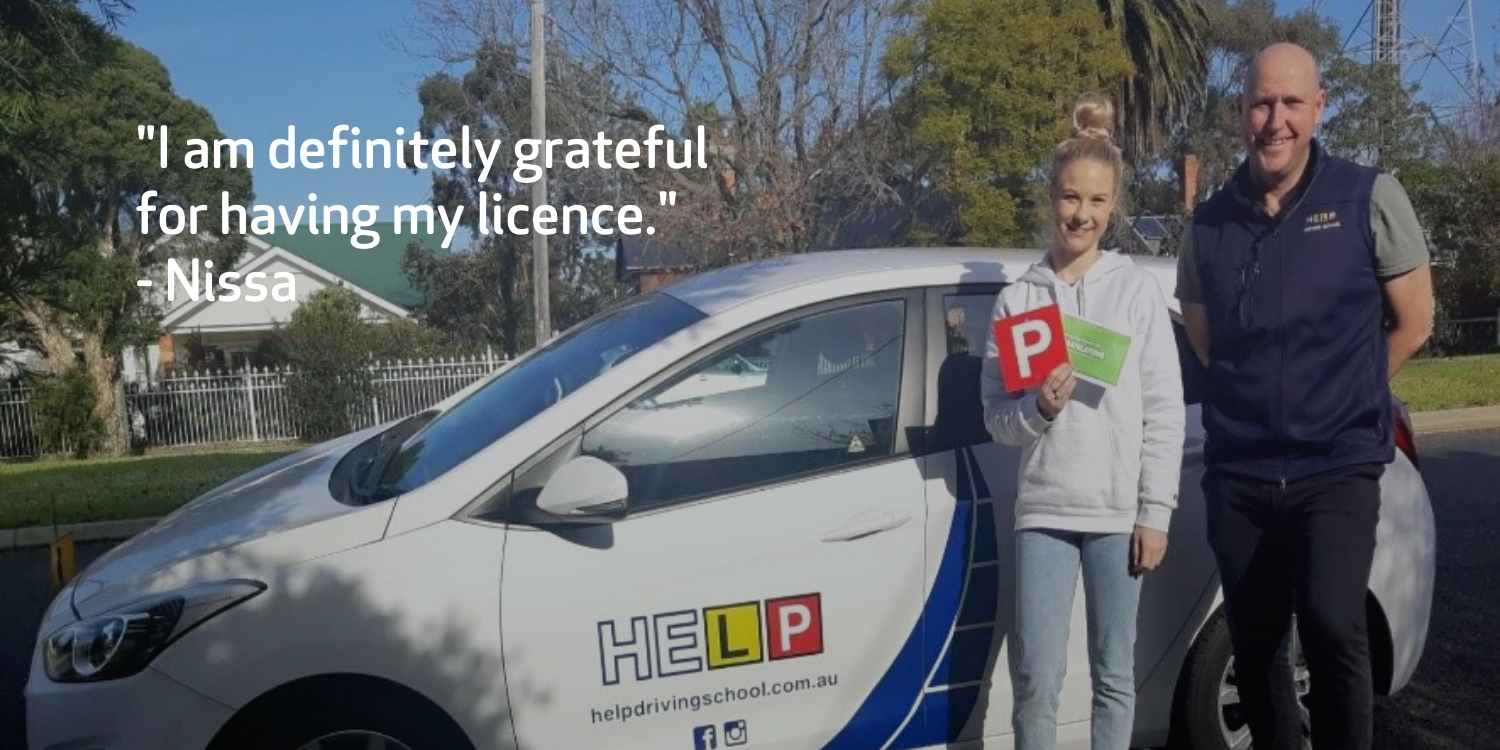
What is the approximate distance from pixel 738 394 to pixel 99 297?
21554mm

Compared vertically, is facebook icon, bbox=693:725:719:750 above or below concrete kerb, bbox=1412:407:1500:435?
above

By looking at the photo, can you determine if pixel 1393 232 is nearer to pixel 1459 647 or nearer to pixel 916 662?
pixel 916 662

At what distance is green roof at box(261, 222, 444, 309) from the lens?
36688 mm

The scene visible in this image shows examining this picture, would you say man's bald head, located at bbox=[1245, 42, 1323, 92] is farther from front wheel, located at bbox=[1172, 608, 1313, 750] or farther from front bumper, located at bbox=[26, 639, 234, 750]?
front bumper, located at bbox=[26, 639, 234, 750]

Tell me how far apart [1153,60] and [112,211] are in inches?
806

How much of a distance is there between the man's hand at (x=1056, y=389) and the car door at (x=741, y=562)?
44cm

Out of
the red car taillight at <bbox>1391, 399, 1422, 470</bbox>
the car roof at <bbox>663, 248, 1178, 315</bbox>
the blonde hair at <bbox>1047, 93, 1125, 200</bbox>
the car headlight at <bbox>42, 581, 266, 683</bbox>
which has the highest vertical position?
the blonde hair at <bbox>1047, 93, 1125, 200</bbox>

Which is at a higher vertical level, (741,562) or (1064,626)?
(741,562)

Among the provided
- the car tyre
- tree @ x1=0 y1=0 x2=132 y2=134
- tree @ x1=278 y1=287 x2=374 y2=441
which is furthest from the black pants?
tree @ x1=278 y1=287 x2=374 y2=441

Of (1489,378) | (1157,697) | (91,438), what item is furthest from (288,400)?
(1157,697)

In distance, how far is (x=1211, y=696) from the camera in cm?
351

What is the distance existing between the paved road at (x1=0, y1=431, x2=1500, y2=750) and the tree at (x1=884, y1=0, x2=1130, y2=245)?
10.8m

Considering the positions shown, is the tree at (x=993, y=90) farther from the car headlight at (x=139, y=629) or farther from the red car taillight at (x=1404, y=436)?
the car headlight at (x=139, y=629)

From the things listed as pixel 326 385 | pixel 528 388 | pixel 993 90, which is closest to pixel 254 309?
pixel 326 385
